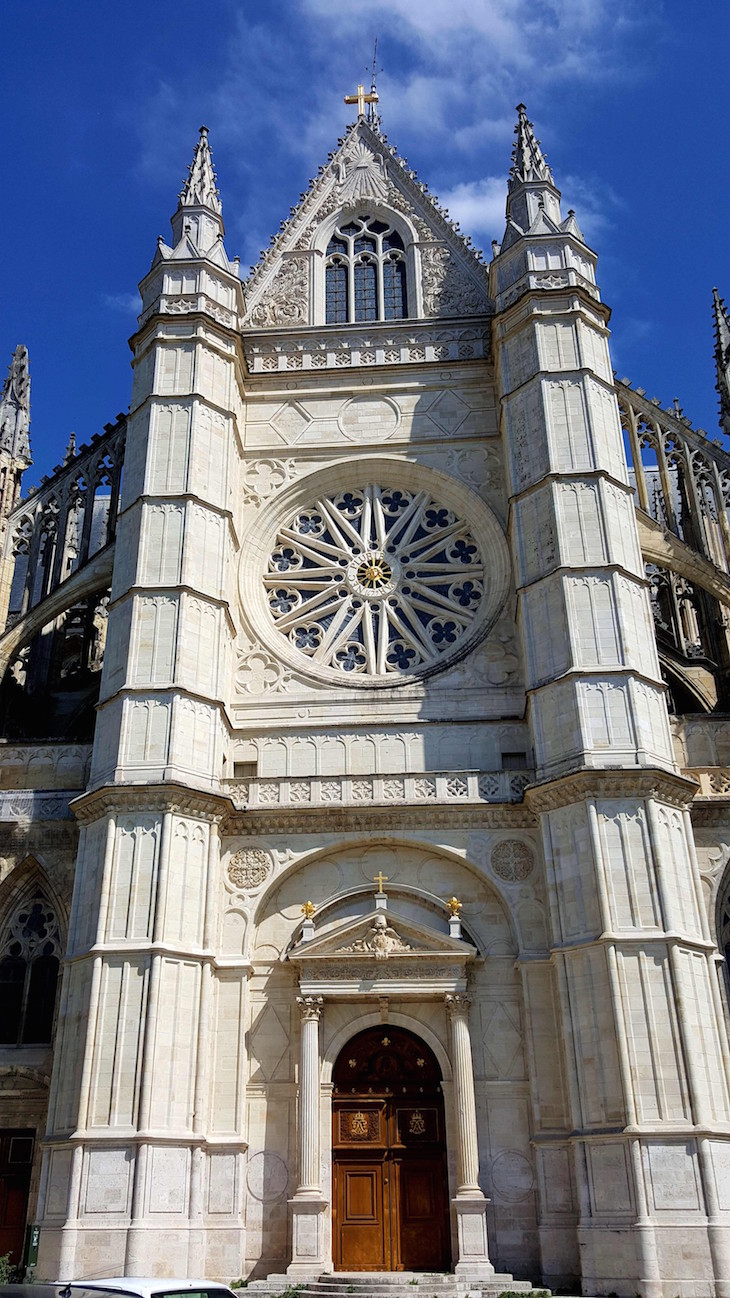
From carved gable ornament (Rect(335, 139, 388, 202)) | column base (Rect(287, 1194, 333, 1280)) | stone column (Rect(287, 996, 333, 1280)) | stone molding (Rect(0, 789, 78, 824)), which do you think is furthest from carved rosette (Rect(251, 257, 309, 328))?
column base (Rect(287, 1194, 333, 1280))

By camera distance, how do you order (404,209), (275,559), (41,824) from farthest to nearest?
(404,209) → (275,559) → (41,824)

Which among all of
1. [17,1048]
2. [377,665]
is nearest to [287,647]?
[377,665]

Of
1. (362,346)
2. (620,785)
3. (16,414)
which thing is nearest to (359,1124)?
(620,785)

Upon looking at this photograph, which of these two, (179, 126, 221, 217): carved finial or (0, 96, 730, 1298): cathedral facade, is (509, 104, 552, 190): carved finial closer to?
(0, 96, 730, 1298): cathedral facade

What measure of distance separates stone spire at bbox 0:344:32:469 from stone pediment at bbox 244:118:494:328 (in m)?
4.95

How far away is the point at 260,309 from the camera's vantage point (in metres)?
24.3

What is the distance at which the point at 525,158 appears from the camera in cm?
2383

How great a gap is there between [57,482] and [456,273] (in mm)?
9353

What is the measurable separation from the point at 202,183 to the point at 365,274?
12.7ft

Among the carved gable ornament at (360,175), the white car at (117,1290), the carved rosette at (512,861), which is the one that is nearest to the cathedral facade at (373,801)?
the carved rosette at (512,861)

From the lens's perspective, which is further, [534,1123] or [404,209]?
[404,209]

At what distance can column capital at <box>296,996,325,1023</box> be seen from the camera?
16734 millimetres

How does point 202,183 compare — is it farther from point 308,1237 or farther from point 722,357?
point 308,1237

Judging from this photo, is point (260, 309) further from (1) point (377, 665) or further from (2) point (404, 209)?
(1) point (377, 665)
